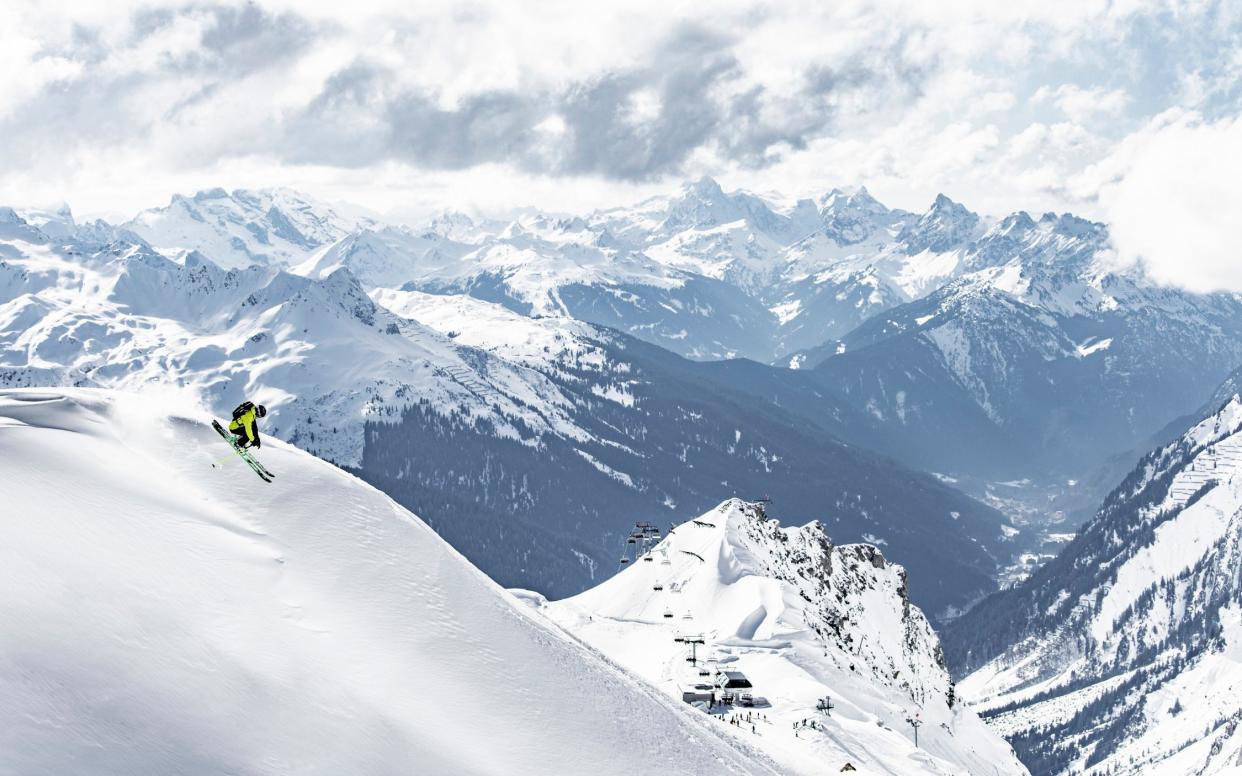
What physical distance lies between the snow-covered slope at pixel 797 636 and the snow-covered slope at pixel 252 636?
84.0 feet

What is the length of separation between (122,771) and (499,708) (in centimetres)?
1456

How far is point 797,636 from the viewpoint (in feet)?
435

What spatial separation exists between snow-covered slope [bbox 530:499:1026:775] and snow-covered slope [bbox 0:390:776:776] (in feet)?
84.0

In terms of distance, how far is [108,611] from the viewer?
3098 cm

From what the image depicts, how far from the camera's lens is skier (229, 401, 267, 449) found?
38.4 metres

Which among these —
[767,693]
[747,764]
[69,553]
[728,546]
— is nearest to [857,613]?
[728,546]

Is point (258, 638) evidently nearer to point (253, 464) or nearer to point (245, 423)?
point (245, 423)

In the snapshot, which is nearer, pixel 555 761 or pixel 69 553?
pixel 69 553

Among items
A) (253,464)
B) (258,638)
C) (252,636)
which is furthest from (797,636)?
(252,636)

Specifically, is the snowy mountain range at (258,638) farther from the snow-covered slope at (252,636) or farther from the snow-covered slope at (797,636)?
the snow-covered slope at (797,636)

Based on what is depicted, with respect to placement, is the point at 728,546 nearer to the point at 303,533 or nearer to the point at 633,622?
the point at 633,622

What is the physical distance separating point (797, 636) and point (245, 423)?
103773mm

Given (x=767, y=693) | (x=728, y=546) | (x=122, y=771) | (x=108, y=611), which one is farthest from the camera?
(x=728, y=546)

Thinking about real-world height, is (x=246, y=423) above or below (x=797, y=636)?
below
